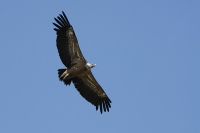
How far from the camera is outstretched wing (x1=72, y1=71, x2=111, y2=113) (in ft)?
96.8

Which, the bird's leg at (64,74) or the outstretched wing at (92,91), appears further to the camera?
the outstretched wing at (92,91)

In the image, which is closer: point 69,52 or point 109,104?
point 69,52

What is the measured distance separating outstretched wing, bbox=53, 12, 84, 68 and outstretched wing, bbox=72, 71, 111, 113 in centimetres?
137

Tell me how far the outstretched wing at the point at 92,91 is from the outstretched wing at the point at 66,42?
4.50ft

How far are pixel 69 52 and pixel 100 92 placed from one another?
334cm

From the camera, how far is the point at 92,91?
30062mm

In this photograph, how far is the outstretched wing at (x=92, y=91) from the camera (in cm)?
2950

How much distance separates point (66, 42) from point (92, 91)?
140 inches

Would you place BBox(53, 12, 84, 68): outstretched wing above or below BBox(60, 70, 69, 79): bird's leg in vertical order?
above

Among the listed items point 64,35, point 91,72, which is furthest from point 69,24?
point 91,72

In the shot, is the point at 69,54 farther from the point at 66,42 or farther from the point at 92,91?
the point at 92,91

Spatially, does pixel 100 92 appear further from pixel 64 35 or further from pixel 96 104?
pixel 64 35

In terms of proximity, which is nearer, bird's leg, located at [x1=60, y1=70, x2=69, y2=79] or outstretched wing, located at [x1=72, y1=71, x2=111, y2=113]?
bird's leg, located at [x1=60, y1=70, x2=69, y2=79]

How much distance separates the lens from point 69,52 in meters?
28.4
